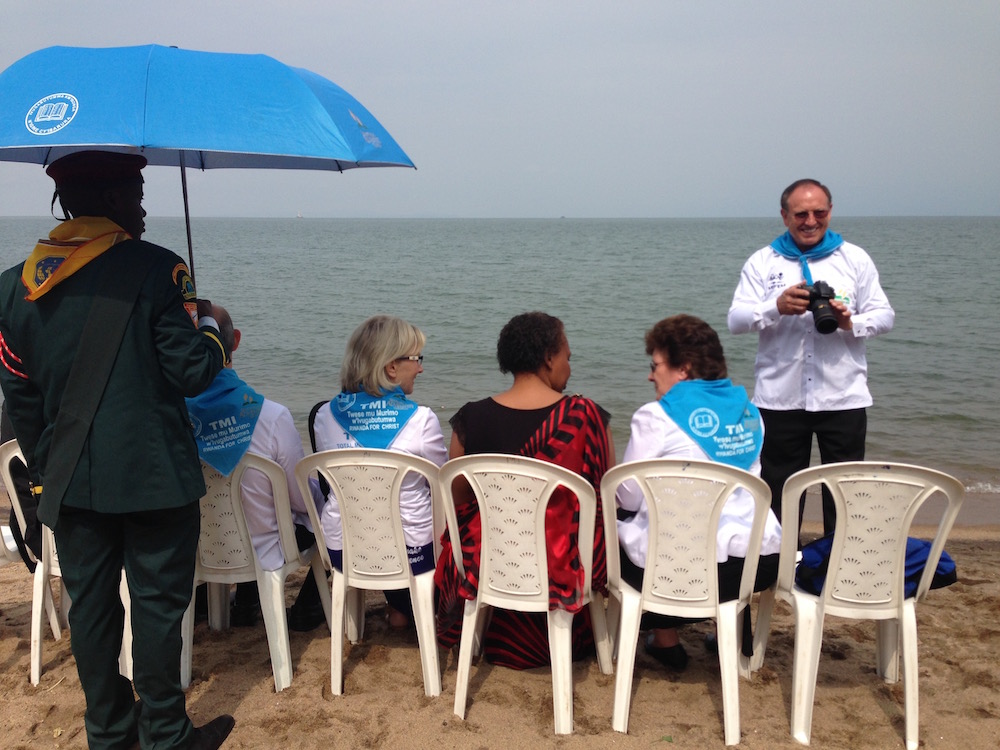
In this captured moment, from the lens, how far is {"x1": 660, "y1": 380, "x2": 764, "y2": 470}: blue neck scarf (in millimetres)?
2865

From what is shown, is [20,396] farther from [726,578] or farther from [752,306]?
[752,306]

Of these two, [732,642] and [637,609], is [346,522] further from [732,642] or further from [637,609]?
[732,642]

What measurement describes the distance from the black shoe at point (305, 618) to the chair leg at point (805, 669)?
6.36 ft

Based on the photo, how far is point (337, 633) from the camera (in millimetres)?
3086

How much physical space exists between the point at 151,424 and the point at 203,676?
131 centimetres

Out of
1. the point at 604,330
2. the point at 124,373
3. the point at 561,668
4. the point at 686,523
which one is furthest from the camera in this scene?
the point at 604,330

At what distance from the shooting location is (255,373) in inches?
468

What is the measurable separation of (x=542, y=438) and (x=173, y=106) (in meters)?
1.59

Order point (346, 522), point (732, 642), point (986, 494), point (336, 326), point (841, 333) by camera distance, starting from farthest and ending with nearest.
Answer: point (336, 326) → point (986, 494) → point (841, 333) → point (346, 522) → point (732, 642)

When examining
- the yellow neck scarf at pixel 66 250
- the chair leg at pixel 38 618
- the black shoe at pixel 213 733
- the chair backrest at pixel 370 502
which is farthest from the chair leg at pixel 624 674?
the chair leg at pixel 38 618

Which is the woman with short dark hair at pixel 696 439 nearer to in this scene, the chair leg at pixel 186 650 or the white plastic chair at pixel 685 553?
the white plastic chair at pixel 685 553

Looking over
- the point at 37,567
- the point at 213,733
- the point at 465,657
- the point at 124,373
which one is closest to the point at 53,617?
the point at 37,567

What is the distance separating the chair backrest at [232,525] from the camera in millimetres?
3016

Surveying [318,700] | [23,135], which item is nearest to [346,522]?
[318,700]
